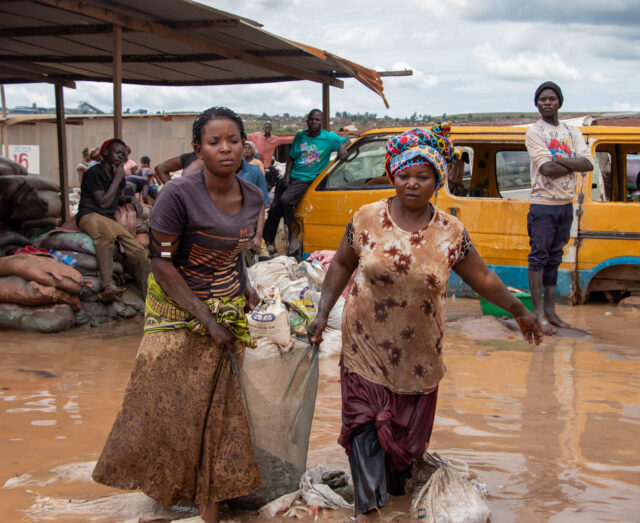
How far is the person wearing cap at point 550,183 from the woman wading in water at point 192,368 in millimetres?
4072

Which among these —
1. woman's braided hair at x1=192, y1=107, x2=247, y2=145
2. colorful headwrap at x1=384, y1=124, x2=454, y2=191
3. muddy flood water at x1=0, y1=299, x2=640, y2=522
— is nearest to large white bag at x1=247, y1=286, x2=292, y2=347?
muddy flood water at x1=0, y1=299, x2=640, y2=522

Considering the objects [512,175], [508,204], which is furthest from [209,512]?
[512,175]

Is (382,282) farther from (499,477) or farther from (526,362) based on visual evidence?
(526,362)

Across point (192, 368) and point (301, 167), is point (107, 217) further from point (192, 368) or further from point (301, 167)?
point (192, 368)

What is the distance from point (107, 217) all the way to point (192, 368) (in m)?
4.71

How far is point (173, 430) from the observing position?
9.29ft

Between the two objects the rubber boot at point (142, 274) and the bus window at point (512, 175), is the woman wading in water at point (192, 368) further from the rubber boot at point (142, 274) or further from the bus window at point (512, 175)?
the bus window at point (512, 175)

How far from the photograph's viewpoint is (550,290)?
6.52 metres

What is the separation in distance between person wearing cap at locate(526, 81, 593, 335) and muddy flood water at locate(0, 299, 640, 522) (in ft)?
2.02

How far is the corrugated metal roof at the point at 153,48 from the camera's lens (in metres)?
7.02

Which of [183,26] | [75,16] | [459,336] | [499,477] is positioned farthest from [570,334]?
[75,16]

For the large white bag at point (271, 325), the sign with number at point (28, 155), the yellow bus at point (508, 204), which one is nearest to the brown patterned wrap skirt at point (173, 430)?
the large white bag at point (271, 325)

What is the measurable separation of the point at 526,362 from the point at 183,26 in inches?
193

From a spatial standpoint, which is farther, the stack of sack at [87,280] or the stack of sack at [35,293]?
the stack of sack at [87,280]
